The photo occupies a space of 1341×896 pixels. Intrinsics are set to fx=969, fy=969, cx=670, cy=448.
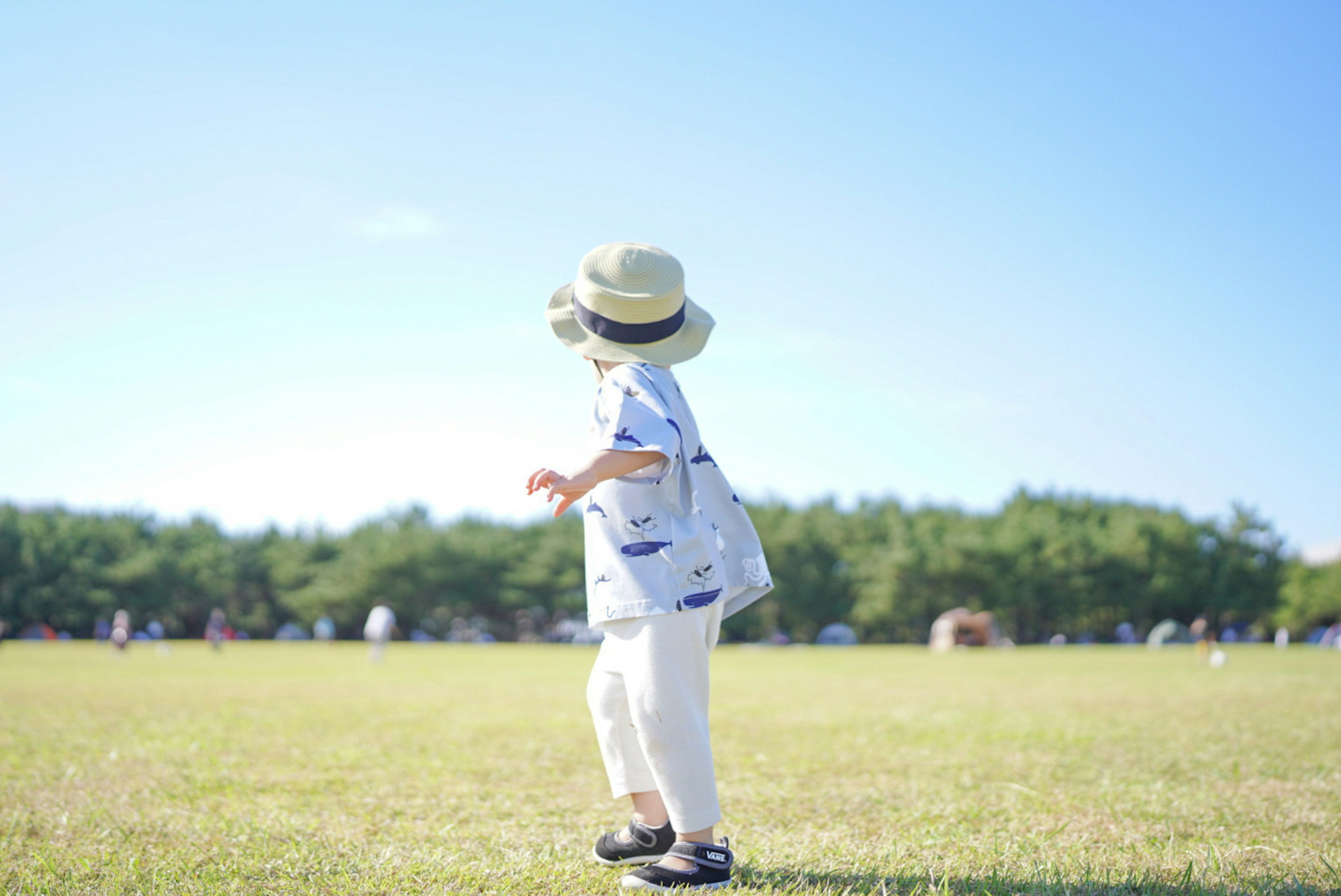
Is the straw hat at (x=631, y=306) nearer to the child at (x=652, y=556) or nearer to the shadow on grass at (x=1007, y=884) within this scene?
the child at (x=652, y=556)

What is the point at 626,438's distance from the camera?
259 cm

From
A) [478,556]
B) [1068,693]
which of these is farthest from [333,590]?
[1068,693]

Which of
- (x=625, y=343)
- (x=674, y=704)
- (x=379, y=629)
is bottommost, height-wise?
(x=379, y=629)

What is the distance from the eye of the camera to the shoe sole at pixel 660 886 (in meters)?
2.46

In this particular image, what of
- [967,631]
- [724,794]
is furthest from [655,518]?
[967,631]

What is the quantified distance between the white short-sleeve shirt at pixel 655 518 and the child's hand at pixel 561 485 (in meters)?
0.12

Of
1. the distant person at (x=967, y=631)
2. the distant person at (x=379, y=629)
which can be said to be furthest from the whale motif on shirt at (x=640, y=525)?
the distant person at (x=967, y=631)

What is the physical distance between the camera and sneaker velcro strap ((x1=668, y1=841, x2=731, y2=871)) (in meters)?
2.55

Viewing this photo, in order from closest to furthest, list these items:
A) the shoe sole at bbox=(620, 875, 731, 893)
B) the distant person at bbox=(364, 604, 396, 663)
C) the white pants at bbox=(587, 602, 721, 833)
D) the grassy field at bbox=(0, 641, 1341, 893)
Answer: the shoe sole at bbox=(620, 875, 731, 893)
the white pants at bbox=(587, 602, 721, 833)
the grassy field at bbox=(0, 641, 1341, 893)
the distant person at bbox=(364, 604, 396, 663)

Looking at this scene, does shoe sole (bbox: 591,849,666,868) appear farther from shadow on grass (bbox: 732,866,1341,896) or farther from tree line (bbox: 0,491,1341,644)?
tree line (bbox: 0,491,1341,644)

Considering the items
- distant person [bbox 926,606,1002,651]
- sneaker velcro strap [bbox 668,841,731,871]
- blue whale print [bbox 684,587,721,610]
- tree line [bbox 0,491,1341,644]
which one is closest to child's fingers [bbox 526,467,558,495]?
blue whale print [bbox 684,587,721,610]

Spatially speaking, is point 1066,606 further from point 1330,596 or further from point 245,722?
point 245,722

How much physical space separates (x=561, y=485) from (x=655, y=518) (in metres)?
0.30

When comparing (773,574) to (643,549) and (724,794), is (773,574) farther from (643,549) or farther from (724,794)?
(643,549)
